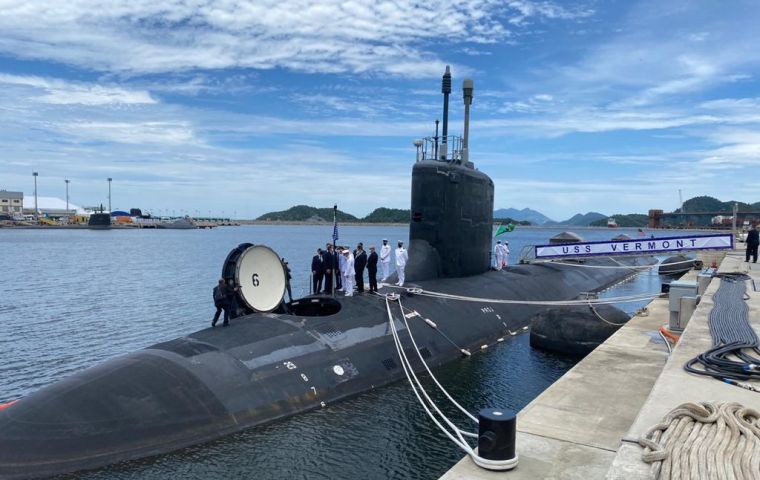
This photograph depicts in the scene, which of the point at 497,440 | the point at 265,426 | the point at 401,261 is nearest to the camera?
the point at 497,440

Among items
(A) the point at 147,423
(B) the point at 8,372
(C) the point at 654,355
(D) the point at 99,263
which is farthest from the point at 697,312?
(D) the point at 99,263

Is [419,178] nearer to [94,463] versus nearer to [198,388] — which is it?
[198,388]

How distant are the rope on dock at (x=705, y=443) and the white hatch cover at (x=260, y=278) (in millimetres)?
9444

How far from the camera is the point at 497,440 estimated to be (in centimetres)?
616

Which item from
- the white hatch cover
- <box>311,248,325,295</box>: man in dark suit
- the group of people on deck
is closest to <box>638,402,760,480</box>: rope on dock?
the white hatch cover

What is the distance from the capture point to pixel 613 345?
1314cm

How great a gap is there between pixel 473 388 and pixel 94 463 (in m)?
8.63

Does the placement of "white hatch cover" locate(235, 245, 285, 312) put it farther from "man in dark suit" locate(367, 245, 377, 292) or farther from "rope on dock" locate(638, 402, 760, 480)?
"rope on dock" locate(638, 402, 760, 480)

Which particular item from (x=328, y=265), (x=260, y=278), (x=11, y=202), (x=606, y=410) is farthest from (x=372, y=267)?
(x=11, y=202)

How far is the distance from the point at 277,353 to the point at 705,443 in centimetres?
815

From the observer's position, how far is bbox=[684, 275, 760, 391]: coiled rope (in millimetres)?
7849

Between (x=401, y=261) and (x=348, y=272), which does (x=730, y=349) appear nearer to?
(x=401, y=261)

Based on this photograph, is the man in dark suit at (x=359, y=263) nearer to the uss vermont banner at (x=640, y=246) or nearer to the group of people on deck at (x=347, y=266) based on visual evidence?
the group of people on deck at (x=347, y=266)

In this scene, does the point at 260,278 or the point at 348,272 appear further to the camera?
the point at 348,272
